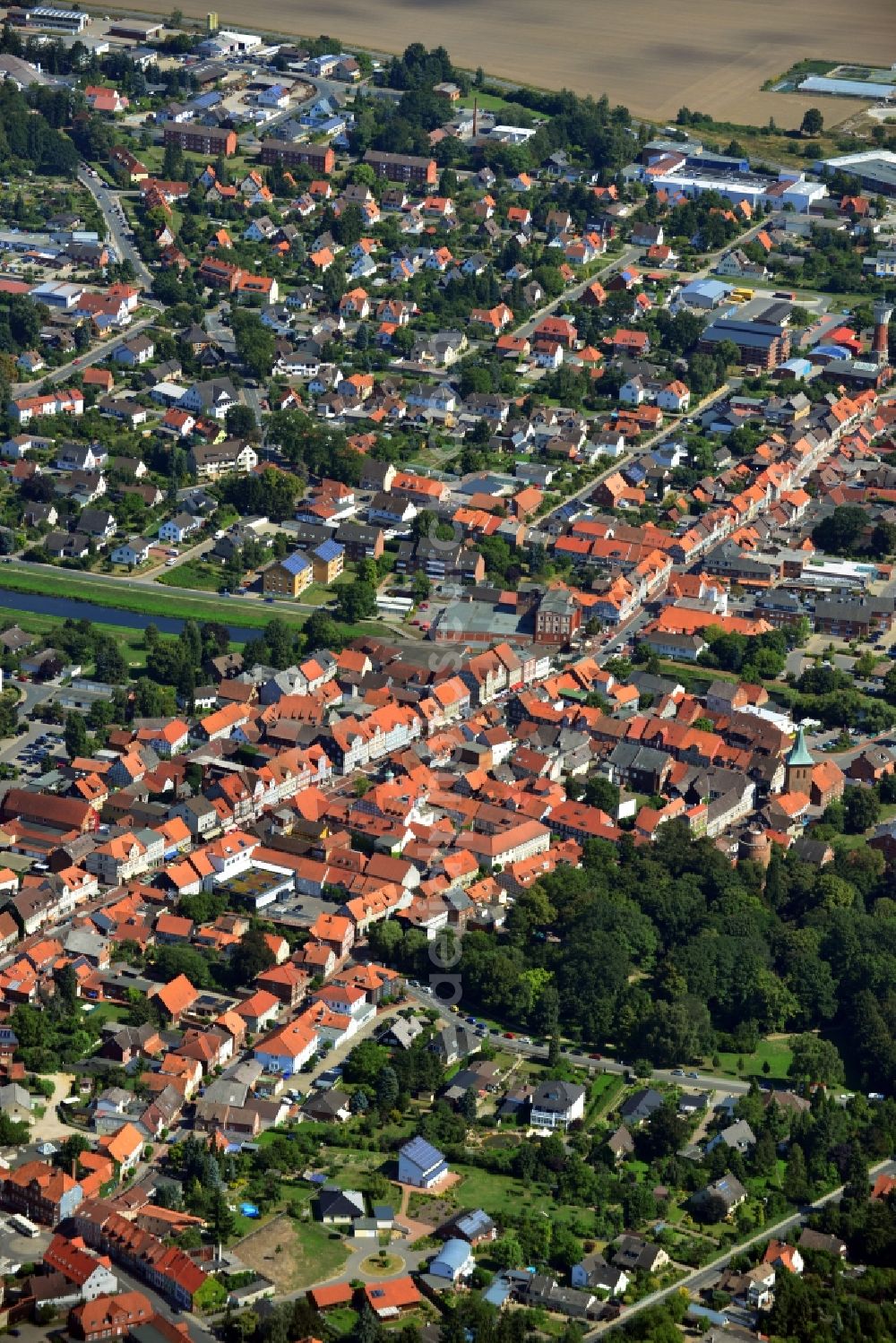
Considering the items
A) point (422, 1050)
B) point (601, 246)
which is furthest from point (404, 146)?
point (422, 1050)

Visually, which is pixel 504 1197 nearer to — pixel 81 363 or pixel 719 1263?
pixel 719 1263

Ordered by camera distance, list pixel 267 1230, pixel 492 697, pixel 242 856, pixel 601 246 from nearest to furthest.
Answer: pixel 267 1230, pixel 242 856, pixel 492 697, pixel 601 246

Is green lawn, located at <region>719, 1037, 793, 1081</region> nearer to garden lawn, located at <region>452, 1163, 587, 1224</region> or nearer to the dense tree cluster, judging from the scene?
the dense tree cluster

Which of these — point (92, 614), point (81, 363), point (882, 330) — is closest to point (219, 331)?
point (81, 363)

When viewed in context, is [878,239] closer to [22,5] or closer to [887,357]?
[887,357]

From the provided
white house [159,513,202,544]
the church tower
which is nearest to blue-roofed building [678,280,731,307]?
white house [159,513,202,544]

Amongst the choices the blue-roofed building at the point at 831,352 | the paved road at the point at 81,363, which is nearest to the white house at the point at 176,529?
the paved road at the point at 81,363
